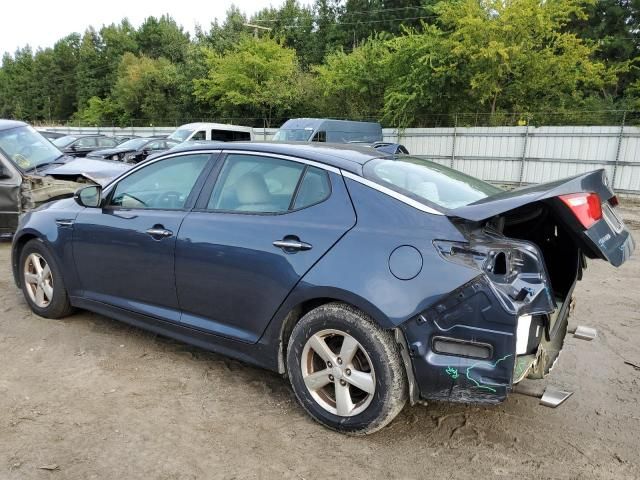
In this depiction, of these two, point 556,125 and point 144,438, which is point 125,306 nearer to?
point 144,438

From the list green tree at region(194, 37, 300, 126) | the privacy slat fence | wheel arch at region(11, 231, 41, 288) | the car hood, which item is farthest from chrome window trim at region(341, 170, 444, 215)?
green tree at region(194, 37, 300, 126)

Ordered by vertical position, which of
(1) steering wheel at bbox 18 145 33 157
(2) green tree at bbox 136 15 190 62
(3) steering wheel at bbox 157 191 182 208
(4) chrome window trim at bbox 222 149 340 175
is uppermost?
(2) green tree at bbox 136 15 190 62

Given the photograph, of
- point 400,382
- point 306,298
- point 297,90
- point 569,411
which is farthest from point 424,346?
point 297,90

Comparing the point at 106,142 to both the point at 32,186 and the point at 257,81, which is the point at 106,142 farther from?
the point at 32,186

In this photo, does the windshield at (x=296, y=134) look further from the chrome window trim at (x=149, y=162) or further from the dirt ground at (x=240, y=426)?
the dirt ground at (x=240, y=426)

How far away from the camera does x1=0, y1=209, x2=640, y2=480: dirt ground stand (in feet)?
8.43

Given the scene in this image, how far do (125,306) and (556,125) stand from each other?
1788 centimetres

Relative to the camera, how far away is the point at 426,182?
3146 millimetres

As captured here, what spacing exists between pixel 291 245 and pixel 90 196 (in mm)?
2044

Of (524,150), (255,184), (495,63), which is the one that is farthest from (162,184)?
(495,63)

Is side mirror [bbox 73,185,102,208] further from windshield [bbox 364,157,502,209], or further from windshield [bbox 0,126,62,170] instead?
windshield [bbox 0,126,62,170]

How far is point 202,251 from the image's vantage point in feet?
10.7

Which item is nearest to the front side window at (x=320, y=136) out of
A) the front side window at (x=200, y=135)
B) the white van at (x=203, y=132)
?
the white van at (x=203, y=132)

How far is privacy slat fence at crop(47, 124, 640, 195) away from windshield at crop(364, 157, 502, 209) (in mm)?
14193
